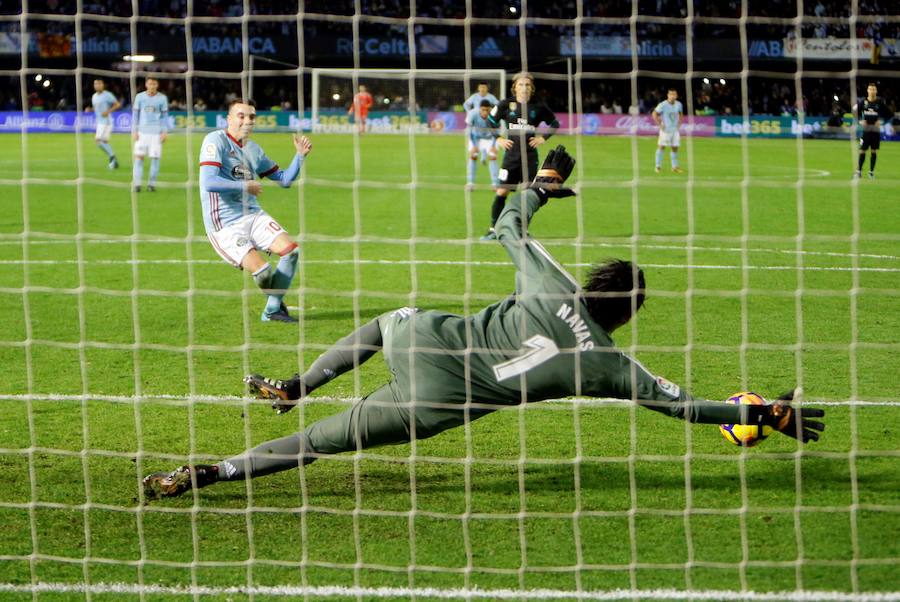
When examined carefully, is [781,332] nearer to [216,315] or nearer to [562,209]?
[216,315]

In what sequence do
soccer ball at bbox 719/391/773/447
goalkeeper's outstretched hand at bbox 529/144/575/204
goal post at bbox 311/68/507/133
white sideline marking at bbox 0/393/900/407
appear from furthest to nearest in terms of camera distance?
goal post at bbox 311/68/507/133 → white sideline marking at bbox 0/393/900/407 → soccer ball at bbox 719/391/773/447 → goalkeeper's outstretched hand at bbox 529/144/575/204

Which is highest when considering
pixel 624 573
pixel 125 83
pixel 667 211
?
pixel 125 83

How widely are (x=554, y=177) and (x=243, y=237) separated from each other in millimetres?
4411

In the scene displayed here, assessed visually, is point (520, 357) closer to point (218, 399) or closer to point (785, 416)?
point (785, 416)

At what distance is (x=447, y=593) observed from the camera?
4.37 m

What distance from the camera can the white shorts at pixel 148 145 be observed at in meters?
18.9

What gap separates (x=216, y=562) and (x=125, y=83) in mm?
45502

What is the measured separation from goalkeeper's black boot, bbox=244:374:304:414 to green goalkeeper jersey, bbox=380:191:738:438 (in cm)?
79

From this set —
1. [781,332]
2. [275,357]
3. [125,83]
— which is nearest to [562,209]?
[781,332]

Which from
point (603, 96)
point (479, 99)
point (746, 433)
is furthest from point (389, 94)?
point (746, 433)

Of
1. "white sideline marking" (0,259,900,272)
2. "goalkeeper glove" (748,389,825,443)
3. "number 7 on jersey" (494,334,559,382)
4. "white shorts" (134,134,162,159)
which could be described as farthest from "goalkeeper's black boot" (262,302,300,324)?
"white shorts" (134,134,162,159)

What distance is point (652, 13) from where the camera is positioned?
39.0m

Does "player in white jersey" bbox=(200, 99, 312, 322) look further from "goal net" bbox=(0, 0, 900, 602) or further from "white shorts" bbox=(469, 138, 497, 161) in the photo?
"white shorts" bbox=(469, 138, 497, 161)

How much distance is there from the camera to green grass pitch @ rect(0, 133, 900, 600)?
4.65 metres
